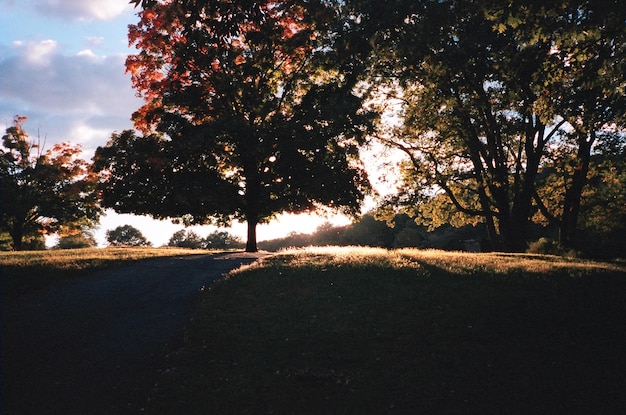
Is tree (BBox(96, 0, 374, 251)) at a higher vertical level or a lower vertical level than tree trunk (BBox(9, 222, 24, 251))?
higher

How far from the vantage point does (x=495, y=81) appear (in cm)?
1958

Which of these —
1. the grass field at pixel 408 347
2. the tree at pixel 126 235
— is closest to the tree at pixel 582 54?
the grass field at pixel 408 347

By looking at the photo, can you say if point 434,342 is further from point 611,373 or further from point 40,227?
point 40,227

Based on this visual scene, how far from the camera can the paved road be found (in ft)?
21.0

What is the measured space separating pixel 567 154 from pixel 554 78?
14585 millimetres

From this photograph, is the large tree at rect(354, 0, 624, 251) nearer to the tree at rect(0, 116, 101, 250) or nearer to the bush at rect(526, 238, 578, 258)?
the bush at rect(526, 238, 578, 258)

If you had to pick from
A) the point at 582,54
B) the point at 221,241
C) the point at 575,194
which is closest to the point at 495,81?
the point at 582,54

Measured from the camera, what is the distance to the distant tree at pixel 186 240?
2965 inches

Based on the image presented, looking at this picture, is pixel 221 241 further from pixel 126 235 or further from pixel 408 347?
pixel 408 347

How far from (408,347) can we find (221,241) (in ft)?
234

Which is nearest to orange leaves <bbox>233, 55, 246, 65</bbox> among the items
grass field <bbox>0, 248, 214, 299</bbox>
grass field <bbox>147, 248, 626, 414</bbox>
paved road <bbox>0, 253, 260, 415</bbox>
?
grass field <bbox>0, 248, 214, 299</bbox>

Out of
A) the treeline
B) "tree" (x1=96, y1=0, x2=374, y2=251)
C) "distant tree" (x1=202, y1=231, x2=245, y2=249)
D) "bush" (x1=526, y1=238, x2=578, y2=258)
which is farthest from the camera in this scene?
"distant tree" (x1=202, y1=231, x2=245, y2=249)

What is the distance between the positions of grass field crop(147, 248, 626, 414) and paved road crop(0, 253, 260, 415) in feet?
2.02

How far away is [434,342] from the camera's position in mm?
7918
